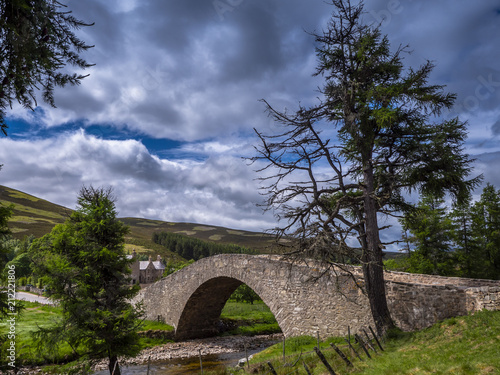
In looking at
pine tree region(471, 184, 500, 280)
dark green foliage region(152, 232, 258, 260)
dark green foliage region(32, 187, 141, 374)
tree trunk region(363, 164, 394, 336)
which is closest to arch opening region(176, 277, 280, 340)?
dark green foliage region(32, 187, 141, 374)

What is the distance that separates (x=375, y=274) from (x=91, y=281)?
1026 centimetres

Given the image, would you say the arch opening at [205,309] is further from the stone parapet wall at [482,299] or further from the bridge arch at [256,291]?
the stone parapet wall at [482,299]

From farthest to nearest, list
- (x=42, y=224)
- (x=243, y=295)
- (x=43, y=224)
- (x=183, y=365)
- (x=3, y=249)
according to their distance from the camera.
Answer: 1. (x=43, y=224)
2. (x=42, y=224)
3. (x=243, y=295)
4. (x=183, y=365)
5. (x=3, y=249)

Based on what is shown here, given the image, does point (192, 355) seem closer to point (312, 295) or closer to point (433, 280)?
point (312, 295)

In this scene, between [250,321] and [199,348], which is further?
[250,321]

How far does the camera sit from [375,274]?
10.1 m

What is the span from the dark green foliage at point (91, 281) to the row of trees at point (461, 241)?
68.1 feet

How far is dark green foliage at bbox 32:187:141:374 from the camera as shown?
11.4m

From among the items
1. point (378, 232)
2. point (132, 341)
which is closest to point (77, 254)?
point (132, 341)

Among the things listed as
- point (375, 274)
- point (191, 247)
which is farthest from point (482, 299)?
point (191, 247)

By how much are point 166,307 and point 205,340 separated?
4.12 metres

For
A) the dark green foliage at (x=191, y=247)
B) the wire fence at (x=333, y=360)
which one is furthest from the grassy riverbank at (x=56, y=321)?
the dark green foliage at (x=191, y=247)

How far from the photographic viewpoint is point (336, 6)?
448 inches

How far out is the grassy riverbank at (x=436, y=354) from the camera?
620 centimetres
